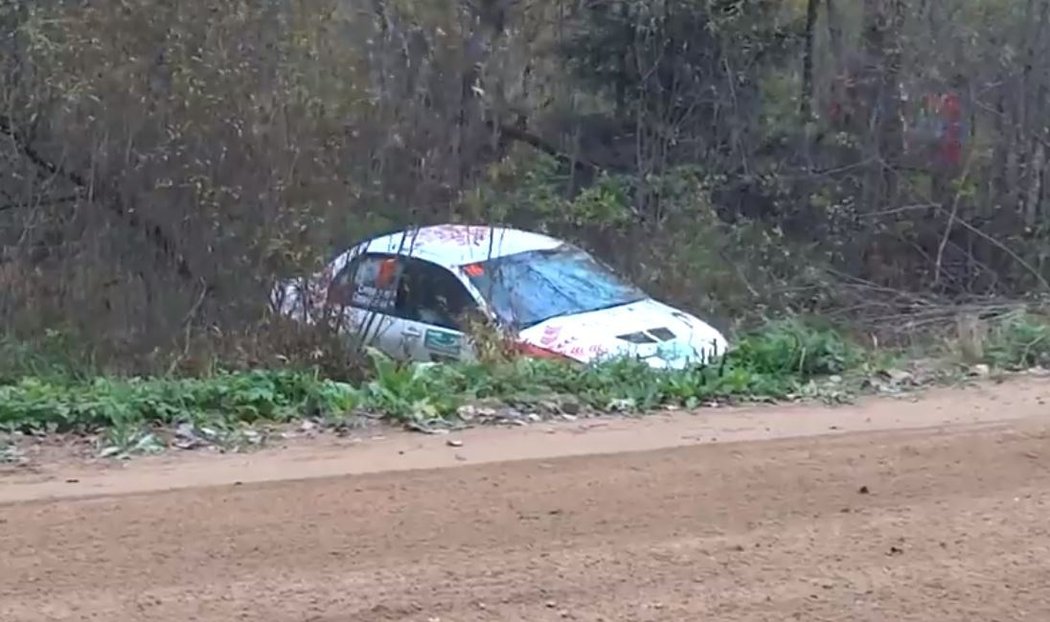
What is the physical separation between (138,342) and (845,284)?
28.1 feet

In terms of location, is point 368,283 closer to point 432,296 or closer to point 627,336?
point 432,296

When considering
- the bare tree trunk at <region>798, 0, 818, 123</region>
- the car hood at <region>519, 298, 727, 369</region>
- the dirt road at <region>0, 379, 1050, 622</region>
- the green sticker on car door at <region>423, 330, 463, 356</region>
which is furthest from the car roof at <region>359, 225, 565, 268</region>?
the bare tree trunk at <region>798, 0, 818, 123</region>

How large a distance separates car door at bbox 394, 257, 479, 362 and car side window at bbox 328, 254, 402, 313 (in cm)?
7

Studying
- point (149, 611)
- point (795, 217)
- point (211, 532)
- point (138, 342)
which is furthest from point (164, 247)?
point (795, 217)

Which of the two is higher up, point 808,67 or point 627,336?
point 808,67

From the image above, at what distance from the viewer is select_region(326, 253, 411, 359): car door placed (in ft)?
35.7

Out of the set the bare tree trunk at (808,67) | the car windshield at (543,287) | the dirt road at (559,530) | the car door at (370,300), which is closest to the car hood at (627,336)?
the car windshield at (543,287)

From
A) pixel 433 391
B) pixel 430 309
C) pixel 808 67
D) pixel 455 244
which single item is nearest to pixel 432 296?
pixel 430 309

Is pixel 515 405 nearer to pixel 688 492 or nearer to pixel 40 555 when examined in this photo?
pixel 688 492

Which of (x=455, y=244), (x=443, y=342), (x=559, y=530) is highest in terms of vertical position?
(x=455, y=244)

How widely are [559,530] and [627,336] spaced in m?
5.15

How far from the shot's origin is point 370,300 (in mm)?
Result: 11203

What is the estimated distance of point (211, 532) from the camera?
18.1ft

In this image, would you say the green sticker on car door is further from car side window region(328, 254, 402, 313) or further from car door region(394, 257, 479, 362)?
car side window region(328, 254, 402, 313)
